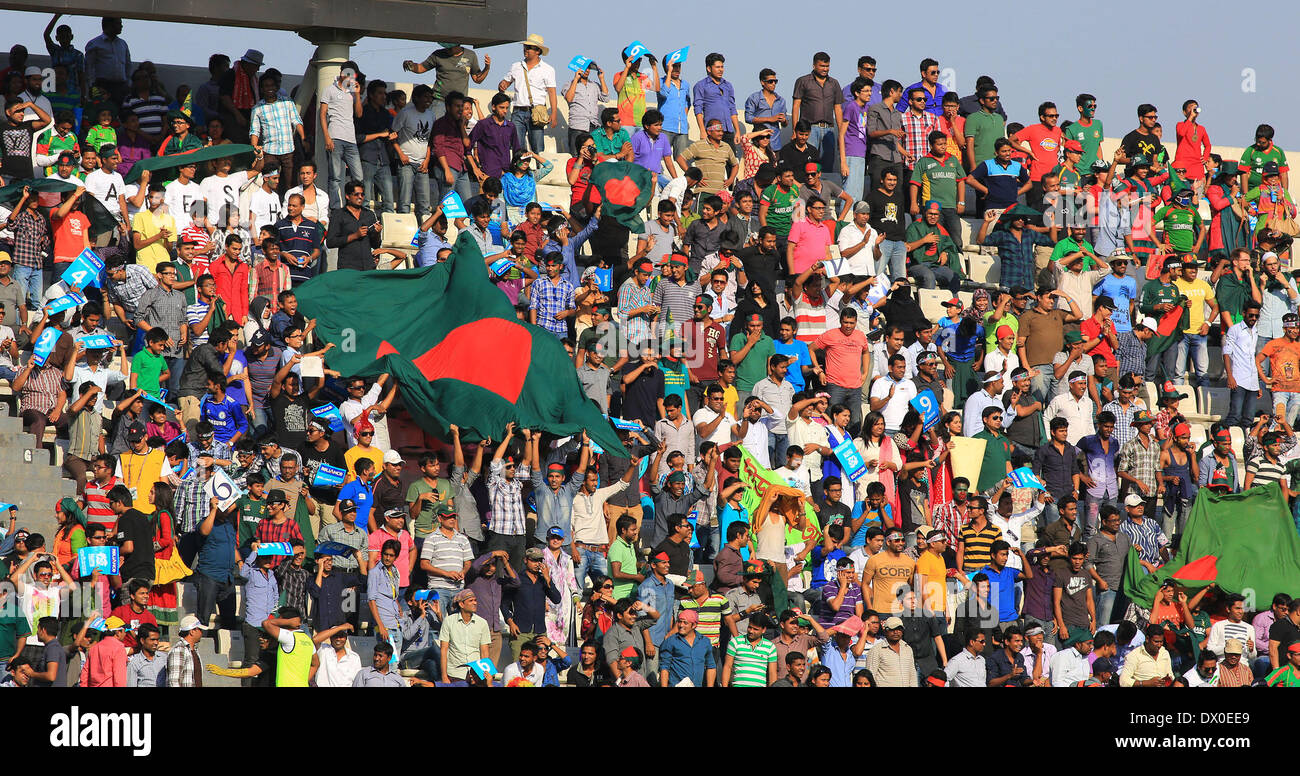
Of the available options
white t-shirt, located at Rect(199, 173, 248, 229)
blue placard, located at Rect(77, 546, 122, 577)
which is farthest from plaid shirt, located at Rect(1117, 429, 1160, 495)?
blue placard, located at Rect(77, 546, 122, 577)

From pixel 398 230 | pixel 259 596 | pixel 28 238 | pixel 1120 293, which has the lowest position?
pixel 259 596

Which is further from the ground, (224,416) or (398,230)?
(398,230)

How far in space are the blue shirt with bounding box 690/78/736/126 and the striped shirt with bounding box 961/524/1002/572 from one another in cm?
562

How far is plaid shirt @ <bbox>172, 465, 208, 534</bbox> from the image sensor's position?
55.1 feet

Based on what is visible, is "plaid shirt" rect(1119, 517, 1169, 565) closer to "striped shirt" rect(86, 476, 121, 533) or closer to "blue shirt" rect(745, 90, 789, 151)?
"blue shirt" rect(745, 90, 789, 151)

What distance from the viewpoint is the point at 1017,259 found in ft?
73.2

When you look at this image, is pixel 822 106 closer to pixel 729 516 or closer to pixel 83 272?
pixel 729 516

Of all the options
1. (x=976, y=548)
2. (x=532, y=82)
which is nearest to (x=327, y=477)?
(x=976, y=548)

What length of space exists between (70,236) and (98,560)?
3.47 metres

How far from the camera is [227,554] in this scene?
1669 cm

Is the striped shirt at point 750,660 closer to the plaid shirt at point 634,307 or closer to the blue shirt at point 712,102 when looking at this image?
the plaid shirt at point 634,307

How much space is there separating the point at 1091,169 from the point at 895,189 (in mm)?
2963

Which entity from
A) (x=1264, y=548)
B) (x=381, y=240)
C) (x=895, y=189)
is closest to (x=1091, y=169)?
(x=895, y=189)
